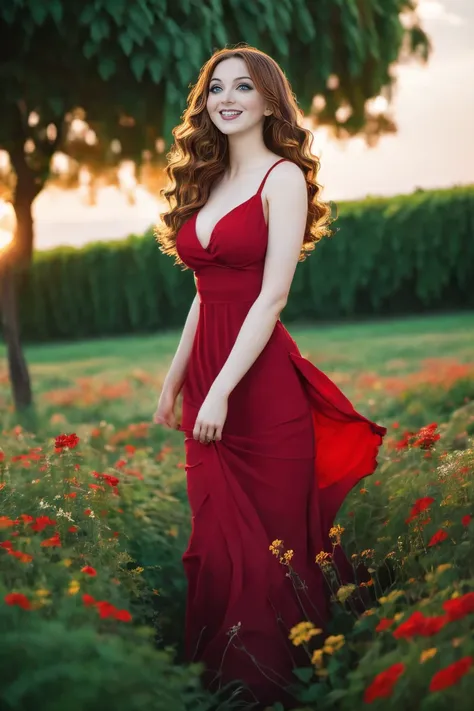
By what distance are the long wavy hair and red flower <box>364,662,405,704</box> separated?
196 centimetres

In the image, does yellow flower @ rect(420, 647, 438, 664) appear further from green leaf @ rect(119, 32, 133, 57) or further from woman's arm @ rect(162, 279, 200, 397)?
green leaf @ rect(119, 32, 133, 57)

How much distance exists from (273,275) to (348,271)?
11085mm

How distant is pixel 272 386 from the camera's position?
3.63m

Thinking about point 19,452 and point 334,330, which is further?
point 334,330

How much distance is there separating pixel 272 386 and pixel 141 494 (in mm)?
1850

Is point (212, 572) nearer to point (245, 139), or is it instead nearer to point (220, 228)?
point (220, 228)

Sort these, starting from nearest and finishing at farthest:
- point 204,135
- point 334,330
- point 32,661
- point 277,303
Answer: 1. point 32,661
2. point 277,303
3. point 204,135
4. point 334,330

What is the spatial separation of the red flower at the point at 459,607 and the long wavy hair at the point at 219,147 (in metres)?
1.77

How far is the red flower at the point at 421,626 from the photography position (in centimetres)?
248

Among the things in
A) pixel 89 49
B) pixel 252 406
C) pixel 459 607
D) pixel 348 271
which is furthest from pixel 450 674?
pixel 348 271

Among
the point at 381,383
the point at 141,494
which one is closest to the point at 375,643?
the point at 141,494

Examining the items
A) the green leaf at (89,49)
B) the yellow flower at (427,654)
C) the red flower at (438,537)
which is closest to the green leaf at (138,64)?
the green leaf at (89,49)

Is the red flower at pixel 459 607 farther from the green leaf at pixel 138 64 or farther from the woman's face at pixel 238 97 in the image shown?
the green leaf at pixel 138 64

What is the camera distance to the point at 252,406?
11.9 feet
